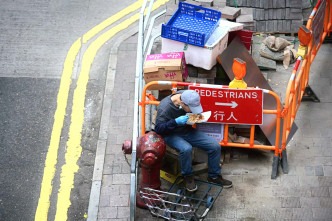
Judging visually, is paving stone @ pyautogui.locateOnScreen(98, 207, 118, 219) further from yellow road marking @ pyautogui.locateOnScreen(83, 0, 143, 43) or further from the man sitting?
yellow road marking @ pyautogui.locateOnScreen(83, 0, 143, 43)

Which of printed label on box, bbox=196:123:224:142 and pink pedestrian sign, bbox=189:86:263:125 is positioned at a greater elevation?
pink pedestrian sign, bbox=189:86:263:125

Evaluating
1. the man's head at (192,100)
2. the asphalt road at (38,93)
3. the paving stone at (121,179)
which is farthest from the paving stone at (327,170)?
the asphalt road at (38,93)

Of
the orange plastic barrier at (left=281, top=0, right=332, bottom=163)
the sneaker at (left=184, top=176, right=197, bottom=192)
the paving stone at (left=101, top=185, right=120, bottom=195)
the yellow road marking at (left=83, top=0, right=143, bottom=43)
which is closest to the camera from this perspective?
the orange plastic barrier at (left=281, top=0, right=332, bottom=163)

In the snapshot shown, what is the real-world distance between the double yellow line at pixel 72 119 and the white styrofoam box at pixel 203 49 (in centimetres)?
218

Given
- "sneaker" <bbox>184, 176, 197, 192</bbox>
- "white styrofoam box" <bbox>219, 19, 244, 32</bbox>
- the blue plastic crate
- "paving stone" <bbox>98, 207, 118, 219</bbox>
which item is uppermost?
the blue plastic crate

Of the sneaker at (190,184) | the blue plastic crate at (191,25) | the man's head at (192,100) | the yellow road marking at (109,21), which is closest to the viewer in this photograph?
the man's head at (192,100)

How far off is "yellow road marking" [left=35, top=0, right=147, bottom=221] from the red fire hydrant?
62.3 inches

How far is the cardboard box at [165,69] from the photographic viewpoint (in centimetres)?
897

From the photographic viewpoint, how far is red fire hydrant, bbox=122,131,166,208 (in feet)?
26.0

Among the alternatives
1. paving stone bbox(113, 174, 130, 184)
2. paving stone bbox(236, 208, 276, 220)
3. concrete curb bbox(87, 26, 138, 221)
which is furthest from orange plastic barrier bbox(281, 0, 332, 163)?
concrete curb bbox(87, 26, 138, 221)

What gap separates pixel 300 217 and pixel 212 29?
347cm

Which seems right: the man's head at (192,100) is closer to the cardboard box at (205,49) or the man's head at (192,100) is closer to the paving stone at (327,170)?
the cardboard box at (205,49)

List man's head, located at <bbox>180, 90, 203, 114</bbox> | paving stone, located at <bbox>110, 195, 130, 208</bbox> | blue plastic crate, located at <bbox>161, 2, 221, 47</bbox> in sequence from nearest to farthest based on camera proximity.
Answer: man's head, located at <bbox>180, 90, 203, 114</bbox>
paving stone, located at <bbox>110, 195, 130, 208</bbox>
blue plastic crate, located at <bbox>161, 2, 221, 47</bbox>

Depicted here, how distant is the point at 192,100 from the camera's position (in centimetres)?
788
